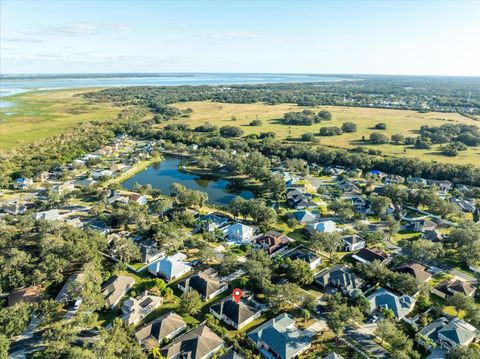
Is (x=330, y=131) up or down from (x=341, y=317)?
up

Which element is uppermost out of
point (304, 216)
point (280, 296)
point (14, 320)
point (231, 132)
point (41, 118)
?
point (41, 118)

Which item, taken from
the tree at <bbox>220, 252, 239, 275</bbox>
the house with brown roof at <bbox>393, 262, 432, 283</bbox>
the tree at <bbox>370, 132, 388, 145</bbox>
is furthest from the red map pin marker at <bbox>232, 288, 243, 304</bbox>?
the tree at <bbox>370, 132, 388, 145</bbox>

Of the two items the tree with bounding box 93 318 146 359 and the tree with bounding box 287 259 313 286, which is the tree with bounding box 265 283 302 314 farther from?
the tree with bounding box 93 318 146 359

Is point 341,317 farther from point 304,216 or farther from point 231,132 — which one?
point 231,132

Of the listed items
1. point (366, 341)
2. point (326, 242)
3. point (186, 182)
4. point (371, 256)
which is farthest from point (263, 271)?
point (186, 182)

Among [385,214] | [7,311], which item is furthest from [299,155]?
[7,311]

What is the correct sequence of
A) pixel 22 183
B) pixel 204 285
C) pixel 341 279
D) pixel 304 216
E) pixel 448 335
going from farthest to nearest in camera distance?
pixel 22 183 < pixel 304 216 < pixel 341 279 < pixel 204 285 < pixel 448 335

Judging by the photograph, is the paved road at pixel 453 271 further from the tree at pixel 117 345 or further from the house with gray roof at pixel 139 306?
the tree at pixel 117 345

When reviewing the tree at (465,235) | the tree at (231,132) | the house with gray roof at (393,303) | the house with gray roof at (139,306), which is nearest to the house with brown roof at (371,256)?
the house with gray roof at (393,303)
